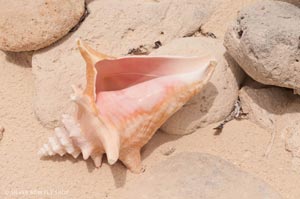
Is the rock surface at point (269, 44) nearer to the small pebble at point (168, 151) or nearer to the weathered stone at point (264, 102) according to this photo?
the weathered stone at point (264, 102)

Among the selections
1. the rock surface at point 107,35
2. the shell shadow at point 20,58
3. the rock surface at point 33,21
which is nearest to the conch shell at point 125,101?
the rock surface at point 107,35

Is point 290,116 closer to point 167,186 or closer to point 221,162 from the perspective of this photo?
point 221,162

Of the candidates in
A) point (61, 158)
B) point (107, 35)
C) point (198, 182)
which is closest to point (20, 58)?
point (107, 35)

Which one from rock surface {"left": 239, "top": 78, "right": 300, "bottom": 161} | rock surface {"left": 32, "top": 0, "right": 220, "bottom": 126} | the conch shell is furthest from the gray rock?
rock surface {"left": 32, "top": 0, "right": 220, "bottom": 126}

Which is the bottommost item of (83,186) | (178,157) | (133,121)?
(83,186)

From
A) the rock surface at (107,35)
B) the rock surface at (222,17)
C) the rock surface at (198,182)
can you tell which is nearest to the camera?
the rock surface at (198,182)

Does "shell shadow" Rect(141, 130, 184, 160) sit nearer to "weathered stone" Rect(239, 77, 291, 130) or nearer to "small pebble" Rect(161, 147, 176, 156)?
"small pebble" Rect(161, 147, 176, 156)

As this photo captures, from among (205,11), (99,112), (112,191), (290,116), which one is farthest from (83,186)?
(205,11)
